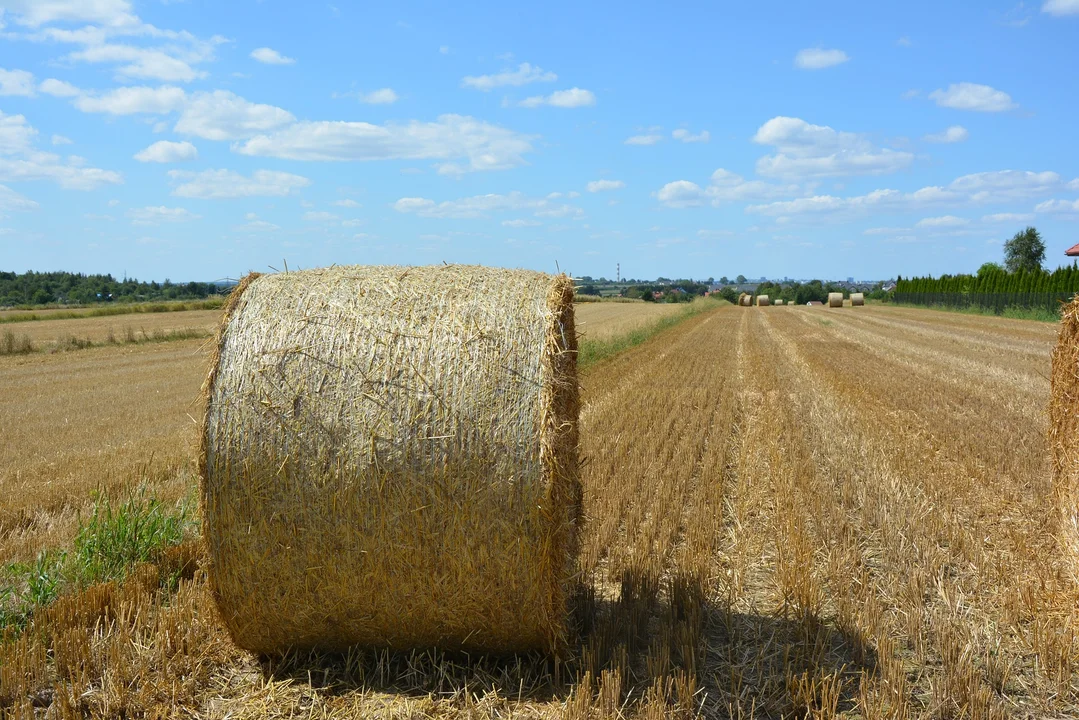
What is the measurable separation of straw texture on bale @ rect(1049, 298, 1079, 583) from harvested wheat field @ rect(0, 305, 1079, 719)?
1.03ft

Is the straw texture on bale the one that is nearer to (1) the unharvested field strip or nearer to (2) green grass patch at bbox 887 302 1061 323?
(1) the unharvested field strip

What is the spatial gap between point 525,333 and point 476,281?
0.61m

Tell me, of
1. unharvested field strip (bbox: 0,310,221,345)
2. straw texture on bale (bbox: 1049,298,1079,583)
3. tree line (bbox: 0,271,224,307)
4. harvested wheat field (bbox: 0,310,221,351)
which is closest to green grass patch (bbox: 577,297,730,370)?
straw texture on bale (bbox: 1049,298,1079,583)

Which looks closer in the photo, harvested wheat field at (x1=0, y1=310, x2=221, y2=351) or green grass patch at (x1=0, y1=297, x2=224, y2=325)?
harvested wheat field at (x1=0, y1=310, x2=221, y2=351)

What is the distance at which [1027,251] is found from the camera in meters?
77.4

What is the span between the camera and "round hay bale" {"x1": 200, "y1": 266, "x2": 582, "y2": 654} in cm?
411

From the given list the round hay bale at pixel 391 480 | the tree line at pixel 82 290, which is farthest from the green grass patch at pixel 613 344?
the tree line at pixel 82 290

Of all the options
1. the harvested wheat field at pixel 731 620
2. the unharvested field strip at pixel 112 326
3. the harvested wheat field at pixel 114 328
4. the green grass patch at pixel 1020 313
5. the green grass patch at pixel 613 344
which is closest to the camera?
the harvested wheat field at pixel 731 620

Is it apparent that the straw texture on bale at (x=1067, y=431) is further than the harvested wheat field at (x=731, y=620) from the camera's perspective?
Yes

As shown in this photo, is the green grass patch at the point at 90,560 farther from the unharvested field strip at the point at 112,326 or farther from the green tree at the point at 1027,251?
the green tree at the point at 1027,251

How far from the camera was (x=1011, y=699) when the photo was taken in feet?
13.5

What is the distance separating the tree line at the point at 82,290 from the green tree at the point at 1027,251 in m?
73.4

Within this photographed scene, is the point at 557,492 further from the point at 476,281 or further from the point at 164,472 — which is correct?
the point at 164,472

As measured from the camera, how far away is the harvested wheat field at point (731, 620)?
13.3ft
